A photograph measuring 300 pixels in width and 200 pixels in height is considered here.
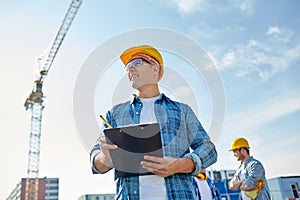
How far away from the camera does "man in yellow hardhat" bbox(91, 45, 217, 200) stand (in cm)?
194

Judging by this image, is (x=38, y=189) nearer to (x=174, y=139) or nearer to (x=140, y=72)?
(x=140, y=72)

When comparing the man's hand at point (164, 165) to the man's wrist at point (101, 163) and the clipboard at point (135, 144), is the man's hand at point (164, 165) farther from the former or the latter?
the man's wrist at point (101, 163)

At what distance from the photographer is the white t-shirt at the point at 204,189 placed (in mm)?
4759

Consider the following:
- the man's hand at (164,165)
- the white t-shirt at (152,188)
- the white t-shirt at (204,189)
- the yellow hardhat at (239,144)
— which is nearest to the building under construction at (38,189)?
the yellow hardhat at (239,144)

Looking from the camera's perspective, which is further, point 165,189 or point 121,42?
point 121,42

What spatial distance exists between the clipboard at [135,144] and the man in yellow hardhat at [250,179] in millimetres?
4020

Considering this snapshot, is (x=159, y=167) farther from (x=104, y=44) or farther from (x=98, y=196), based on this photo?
(x=98, y=196)

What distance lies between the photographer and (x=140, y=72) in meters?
2.41

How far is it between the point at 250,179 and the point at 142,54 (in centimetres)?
386

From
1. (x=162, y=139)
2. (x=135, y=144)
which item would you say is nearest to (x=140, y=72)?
(x=162, y=139)

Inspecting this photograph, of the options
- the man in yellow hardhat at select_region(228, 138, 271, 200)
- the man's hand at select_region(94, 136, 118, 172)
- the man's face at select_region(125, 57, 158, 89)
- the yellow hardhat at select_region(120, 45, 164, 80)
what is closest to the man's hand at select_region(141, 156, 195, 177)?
the man's hand at select_region(94, 136, 118, 172)

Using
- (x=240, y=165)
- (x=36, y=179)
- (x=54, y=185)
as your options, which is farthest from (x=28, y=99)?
(x=54, y=185)

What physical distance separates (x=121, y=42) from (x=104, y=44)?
0.17 meters

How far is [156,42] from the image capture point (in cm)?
288
